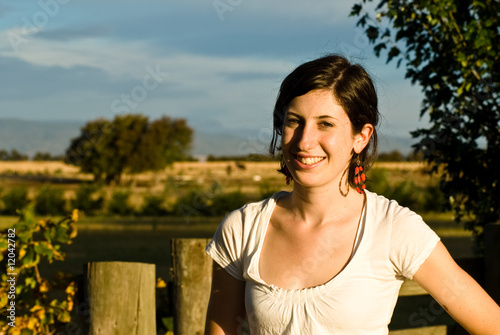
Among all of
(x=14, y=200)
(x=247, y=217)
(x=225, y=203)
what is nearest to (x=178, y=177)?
(x=14, y=200)

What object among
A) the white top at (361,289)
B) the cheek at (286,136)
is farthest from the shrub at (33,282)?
the cheek at (286,136)

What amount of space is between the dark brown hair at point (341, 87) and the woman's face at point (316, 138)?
23 mm

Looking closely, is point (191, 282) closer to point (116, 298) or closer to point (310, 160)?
point (116, 298)

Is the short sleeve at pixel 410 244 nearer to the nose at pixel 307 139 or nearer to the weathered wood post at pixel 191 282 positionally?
the nose at pixel 307 139

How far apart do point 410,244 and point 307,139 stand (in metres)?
0.45

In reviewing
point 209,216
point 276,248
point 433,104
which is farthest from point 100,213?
point 276,248

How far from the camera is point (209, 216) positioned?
2288cm

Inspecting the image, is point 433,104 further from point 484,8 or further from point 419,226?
point 419,226

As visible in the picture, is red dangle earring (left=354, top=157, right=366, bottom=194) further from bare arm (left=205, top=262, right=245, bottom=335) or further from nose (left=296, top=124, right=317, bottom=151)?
bare arm (left=205, top=262, right=245, bottom=335)

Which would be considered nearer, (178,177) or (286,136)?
(286,136)

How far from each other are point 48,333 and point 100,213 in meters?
20.7

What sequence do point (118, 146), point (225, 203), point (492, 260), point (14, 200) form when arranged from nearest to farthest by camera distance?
point (492, 260)
point (225, 203)
point (14, 200)
point (118, 146)

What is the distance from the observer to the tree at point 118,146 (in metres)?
42.5

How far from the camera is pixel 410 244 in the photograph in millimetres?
1858
